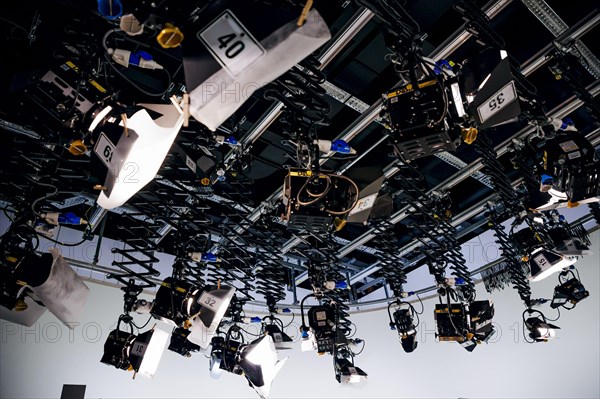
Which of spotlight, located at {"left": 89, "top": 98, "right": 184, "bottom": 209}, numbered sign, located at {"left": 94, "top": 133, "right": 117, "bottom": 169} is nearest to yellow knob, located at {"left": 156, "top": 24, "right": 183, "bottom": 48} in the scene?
spotlight, located at {"left": 89, "top": 98, "right": 184, "bottom": 209}

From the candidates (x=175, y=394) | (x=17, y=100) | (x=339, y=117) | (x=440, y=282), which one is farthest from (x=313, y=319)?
(x=17, y=100)

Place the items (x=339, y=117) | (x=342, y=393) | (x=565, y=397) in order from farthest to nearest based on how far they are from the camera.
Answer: (x=342, y=393), (x=565, y=397), (x=339, y=117)

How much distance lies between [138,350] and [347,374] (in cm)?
247

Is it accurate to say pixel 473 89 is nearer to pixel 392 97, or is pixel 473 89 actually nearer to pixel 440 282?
pixel 392 97

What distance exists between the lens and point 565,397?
5391 mm

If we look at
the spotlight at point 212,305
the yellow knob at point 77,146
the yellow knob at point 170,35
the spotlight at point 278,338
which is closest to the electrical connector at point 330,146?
the yellow knob at point 170,35

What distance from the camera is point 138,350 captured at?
12.4 ft

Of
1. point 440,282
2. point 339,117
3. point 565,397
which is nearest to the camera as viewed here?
point 339,117

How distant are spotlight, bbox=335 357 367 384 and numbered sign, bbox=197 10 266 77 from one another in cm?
436

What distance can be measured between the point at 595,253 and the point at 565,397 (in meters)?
2.01

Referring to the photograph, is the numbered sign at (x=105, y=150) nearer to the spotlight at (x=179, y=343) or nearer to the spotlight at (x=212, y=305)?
the spotlight at (x=212, y=305)

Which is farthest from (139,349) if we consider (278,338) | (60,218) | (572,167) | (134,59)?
(572,167)

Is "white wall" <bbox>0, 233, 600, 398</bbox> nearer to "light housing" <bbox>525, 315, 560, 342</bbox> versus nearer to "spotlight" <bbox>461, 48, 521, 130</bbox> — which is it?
"light housing" <bbox>525, 315, 560, 342</bbox>

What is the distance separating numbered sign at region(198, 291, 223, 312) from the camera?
11.8 feet
